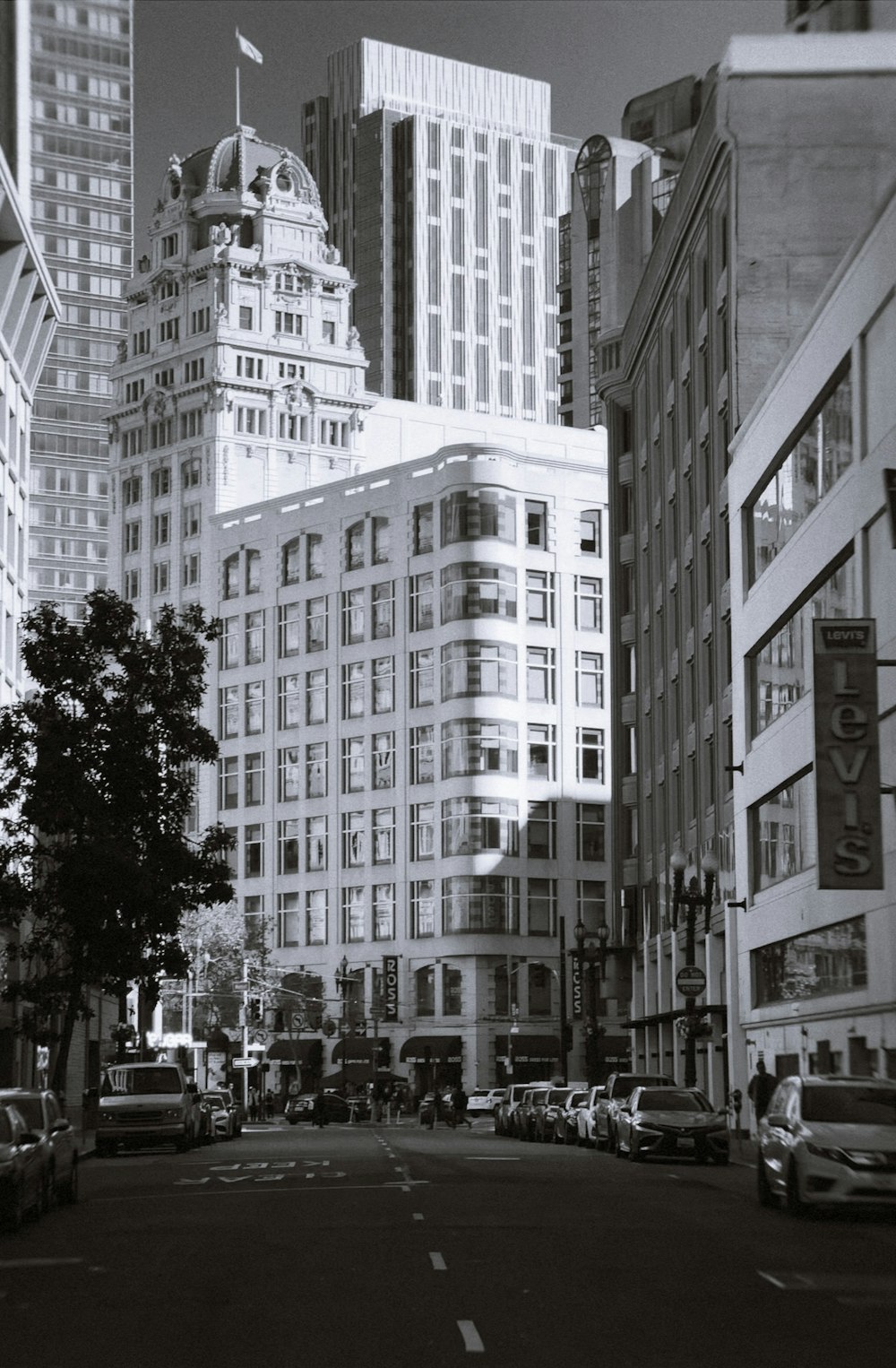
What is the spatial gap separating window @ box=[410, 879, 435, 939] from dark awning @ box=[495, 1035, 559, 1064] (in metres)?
7.63

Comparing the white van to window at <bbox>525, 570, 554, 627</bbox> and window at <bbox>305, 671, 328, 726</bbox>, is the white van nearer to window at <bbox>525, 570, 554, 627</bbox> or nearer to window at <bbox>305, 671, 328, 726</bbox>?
window at <bbox>525, 570, 554, 627</bbox>

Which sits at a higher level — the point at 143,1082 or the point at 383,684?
the point at 383,684

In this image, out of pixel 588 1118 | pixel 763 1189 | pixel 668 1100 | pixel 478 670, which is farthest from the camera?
pixel 478 670

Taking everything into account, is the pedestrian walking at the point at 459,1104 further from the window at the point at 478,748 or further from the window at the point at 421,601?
the window at the point at 421,601

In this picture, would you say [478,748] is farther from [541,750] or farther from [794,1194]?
[794,1194]

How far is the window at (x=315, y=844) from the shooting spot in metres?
130

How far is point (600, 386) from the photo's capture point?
8338cm

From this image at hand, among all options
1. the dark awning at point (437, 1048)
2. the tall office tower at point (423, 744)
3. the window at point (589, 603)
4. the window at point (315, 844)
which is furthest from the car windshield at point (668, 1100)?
the window at point (315, 844)

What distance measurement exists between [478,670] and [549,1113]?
71241mm

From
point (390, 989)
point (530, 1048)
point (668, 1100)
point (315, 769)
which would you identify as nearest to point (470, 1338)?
point (668, 1100)

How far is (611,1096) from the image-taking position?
147 feet

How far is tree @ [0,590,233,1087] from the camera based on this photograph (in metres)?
47.2

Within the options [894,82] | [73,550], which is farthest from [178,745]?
[73,550]

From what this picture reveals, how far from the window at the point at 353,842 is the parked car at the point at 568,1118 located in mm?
76195
